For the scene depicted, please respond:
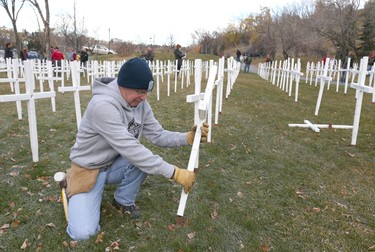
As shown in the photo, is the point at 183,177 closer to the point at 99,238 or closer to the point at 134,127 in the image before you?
the point at 134,127

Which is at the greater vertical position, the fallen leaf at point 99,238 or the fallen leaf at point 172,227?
the fallen leaf at point 99,238

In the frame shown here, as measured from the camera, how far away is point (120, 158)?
3293mm

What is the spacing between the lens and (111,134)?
9.04 ft

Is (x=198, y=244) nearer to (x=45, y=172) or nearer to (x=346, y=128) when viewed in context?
(x=45, y=172)

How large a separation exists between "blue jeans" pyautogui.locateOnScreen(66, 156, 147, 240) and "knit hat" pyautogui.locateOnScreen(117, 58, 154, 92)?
35.6 inches

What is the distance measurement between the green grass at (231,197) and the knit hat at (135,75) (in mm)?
1439

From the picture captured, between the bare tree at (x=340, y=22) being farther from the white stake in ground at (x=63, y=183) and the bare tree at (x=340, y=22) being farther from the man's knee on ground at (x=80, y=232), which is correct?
the man's knee on ground at (x=80, y=232)

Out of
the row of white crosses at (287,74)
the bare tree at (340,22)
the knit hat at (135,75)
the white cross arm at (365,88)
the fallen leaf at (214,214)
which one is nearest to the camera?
the knit hat at (135,75)

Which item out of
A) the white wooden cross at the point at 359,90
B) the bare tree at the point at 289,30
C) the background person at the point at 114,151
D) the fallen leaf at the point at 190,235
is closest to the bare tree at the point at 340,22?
the bare tree at the point at 289,30

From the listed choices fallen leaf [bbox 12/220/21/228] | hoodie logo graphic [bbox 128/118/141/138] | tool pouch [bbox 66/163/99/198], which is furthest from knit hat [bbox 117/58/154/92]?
fallen leaf [bbox 12/220/21/228]

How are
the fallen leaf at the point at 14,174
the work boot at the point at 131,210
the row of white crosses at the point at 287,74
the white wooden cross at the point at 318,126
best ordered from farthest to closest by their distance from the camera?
the row of white crosses at the point at 287,74 → the white wooden cross at the point at 318,126 → the fallen leaf at the point at 14,174 → the work boot at the point at 131,210

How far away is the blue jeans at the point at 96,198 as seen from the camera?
9.37 ft

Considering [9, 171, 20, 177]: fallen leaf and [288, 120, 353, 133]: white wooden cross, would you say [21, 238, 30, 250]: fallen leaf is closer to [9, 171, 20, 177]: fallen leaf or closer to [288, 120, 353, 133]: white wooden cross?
[9, 171, 20, 177]: fallen leaf

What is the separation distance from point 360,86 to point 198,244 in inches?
184
